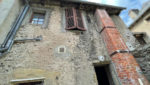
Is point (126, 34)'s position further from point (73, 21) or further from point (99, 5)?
point (73, 21)

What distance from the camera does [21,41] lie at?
3.62 m

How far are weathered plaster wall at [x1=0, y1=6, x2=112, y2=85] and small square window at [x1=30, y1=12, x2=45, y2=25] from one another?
0.59 meters

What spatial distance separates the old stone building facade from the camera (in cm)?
288

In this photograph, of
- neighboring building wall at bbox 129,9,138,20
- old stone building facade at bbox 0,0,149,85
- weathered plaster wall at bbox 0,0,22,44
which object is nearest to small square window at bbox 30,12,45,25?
old stone building facade at bbox 0,0,149,85

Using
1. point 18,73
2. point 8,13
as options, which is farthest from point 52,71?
point 8,13

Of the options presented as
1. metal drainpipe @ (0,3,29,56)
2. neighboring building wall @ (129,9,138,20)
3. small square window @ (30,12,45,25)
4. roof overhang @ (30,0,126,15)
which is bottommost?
metal drainpipe @ (0,3,29,56)

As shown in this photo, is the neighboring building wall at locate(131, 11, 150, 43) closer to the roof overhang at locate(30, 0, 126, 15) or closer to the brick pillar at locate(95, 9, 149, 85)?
the roof overhang at locate(30, 0, 126, 15)

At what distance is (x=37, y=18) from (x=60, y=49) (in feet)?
10.0

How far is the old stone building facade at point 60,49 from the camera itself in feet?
9.44

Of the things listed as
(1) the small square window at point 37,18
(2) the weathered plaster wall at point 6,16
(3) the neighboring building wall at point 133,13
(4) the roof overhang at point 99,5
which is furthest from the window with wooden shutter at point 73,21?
(3) the neighboring building wall at point 133,13

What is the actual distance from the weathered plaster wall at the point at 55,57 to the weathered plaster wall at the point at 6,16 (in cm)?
55

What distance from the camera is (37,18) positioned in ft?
16.4

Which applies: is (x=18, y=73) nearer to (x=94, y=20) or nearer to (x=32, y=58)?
(x=32, y=58)

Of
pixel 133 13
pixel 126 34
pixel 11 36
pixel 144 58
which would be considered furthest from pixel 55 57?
pixel 133 13
